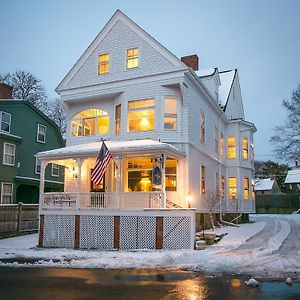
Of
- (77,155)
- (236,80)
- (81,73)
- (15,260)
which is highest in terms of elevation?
Result: (236,80)

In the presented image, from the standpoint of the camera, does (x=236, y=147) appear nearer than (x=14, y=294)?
No

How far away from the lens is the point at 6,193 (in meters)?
26.2

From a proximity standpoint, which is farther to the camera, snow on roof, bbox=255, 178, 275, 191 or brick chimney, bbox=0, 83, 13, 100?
snow on roof, bbox=255, 178, 275, 191

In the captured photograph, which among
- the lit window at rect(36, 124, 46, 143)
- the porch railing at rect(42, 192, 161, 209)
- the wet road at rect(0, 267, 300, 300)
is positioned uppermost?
the lit window at rect(36, 124, 46, 143)

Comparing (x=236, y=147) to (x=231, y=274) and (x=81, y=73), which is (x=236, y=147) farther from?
(x=231, y=274)

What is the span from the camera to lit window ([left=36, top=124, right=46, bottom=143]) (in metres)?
30.8

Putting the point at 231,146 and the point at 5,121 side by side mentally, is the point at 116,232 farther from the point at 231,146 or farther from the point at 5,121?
→ the point at 5,121

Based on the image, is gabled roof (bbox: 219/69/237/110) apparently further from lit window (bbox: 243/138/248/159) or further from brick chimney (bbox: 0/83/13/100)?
brick chimney (bbox: 0/83/13/100)

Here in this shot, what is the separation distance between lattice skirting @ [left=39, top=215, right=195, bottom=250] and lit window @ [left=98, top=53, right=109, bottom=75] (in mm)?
8526

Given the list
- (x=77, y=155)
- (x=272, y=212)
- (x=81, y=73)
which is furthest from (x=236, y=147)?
(x=272, y=212)

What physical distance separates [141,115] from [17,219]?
28.3ft

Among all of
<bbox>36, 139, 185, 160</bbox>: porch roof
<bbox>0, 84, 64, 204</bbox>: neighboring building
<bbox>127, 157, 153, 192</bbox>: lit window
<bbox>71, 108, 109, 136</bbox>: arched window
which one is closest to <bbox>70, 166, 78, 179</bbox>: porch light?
<bbox>71, 108, 109, 136</bbox>: arched window

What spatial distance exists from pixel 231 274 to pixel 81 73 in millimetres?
15085

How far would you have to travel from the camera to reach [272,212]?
5666cm
